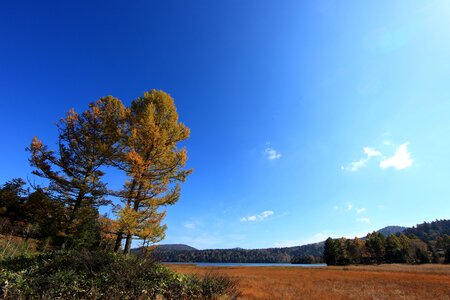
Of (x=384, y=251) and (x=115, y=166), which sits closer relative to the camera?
(x=115, y=166)

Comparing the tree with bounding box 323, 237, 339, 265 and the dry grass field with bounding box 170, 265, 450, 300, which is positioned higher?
the tree with bounding box 323, 237, 339, 265

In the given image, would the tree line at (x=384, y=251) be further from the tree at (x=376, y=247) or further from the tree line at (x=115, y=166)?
the tree line at (x=115, y=166)

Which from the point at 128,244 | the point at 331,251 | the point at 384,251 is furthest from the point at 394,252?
the point at 128,244

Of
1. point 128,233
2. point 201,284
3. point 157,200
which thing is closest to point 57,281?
point 201,284

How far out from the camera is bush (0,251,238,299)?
18.0 feet

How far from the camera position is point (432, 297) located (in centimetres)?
1588

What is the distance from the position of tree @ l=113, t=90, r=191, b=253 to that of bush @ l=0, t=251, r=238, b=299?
3.60 m

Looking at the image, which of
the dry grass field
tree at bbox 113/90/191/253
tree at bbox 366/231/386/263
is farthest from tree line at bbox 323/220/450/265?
tree at bbox 113/90/191/253

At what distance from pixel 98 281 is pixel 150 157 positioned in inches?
259

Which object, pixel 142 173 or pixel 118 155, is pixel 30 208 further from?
pixel 142 173

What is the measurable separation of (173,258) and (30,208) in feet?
622

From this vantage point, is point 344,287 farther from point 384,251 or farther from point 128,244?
point 384,251

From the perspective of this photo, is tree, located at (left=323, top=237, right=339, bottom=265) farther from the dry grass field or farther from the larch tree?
the larch tree

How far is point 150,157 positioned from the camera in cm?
1219
